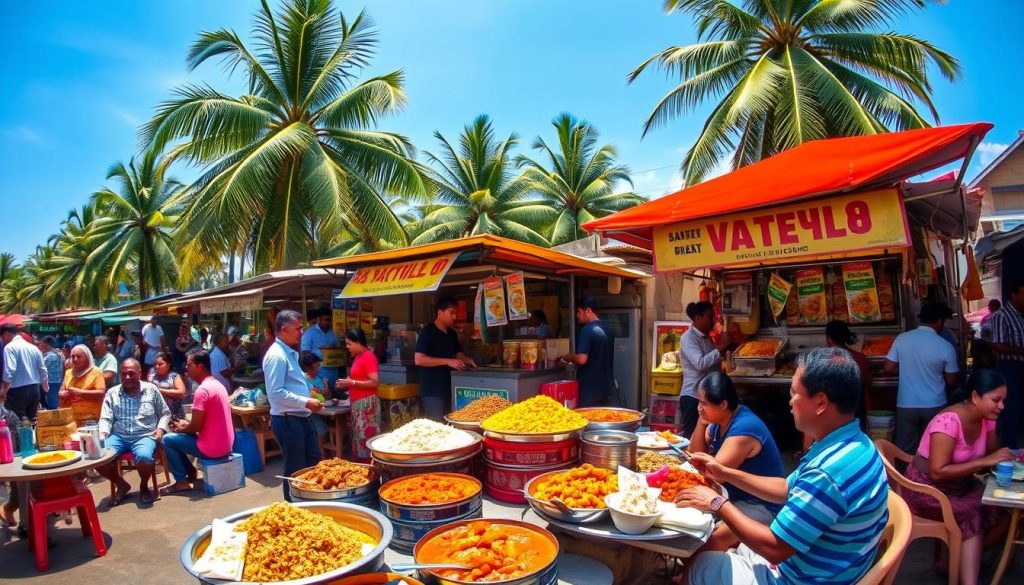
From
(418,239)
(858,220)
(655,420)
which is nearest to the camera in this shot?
(858,220)

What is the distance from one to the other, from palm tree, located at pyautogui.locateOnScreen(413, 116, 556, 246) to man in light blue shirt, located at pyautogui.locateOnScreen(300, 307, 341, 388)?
45.5ft

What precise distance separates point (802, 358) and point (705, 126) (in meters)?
13.2

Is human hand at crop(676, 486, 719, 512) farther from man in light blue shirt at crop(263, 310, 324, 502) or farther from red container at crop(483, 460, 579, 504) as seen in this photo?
man in light blue shirt at crop(263, 310, 324, 502)

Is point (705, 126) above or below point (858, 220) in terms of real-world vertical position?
above

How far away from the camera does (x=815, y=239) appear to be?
4.38m

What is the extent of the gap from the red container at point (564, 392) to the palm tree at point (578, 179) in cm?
1858

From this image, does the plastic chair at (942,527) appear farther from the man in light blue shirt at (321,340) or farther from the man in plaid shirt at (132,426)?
the man in light blue shirt at (321,340)

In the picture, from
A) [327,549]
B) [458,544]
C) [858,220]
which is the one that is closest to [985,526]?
[858,220]

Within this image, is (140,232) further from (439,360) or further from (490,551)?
(490,551)

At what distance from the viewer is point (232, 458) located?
6.38m

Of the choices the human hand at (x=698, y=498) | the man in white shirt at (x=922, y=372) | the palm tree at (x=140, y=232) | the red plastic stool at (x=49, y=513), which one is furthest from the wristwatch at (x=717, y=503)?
the palm tree at (x=140, y=232)

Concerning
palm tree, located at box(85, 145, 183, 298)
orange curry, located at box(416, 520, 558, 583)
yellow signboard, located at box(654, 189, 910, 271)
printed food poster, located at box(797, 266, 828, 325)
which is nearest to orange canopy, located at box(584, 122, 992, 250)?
yellow signboard, located at box(654, 189, 910, 271)

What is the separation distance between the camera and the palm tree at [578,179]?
2469cm

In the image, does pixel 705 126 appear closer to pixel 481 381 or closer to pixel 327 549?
pixel 481 381
